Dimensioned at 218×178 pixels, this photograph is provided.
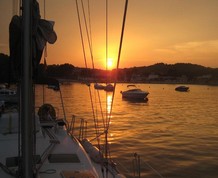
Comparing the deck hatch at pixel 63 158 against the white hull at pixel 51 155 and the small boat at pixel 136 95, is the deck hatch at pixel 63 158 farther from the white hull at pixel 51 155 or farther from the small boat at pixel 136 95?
the small boat at pixel 136 95

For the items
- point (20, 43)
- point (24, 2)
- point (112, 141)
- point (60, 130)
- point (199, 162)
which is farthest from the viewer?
point (112, 141)

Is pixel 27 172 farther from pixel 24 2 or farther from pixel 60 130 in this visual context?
pixel 60 130

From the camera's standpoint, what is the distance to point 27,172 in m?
3.91

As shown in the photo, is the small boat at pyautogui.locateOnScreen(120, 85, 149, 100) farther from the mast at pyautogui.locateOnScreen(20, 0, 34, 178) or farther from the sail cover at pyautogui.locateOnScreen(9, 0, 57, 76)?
the mast at pyautogui.locateOnScreen(20, 0, 34, 178)

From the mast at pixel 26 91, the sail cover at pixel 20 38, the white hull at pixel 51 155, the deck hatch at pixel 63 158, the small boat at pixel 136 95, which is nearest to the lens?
the mast at pixel 26 91

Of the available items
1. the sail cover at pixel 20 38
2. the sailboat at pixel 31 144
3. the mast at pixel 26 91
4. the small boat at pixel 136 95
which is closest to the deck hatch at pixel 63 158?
the sailboat at pixel 31 144

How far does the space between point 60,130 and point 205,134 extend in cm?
1680

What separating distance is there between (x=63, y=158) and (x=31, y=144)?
2426 mm

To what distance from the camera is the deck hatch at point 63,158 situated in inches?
239

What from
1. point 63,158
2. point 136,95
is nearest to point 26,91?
point 63,158

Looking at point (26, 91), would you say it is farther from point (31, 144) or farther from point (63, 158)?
point (63, 158)

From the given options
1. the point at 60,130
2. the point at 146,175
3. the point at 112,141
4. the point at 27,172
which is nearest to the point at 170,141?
the point at 112,141

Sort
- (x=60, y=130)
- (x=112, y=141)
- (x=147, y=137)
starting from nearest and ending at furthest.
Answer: (x=60, y=130) → (x=112, y=141) → (x=147, y=137)

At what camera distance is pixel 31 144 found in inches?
153
